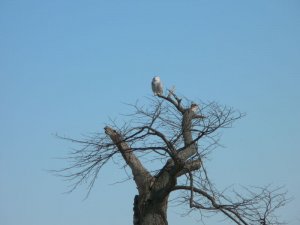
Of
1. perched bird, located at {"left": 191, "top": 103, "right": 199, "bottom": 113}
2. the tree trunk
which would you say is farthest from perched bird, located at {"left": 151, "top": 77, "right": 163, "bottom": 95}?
the tree trunk

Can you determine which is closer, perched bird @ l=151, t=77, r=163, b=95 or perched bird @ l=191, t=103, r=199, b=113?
perched bird @ l=191, t=103, r=199, b=113

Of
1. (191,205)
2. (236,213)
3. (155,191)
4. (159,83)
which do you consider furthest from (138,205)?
(159,83)

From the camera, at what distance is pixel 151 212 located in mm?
7402

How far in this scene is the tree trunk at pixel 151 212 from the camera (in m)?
7.38

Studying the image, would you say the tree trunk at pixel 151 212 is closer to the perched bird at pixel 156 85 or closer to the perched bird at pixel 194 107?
the perched bird at pixel 194 107

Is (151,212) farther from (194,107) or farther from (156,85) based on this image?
(156,85)

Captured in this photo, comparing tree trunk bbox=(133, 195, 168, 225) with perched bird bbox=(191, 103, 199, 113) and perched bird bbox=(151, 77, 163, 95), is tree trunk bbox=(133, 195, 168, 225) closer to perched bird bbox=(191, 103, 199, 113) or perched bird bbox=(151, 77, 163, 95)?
perched bird bbox=(191, 103, 199, 113)

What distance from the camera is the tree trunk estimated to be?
7379mm

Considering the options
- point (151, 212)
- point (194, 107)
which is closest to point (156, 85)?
point (194, 107)

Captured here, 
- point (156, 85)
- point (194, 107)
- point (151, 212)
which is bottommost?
point (151, 212)

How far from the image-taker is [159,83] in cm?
1041

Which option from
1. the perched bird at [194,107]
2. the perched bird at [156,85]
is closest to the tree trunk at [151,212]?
the perched bird at [194,107]

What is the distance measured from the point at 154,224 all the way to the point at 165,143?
118 cm

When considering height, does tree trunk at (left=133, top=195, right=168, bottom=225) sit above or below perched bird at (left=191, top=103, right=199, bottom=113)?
below
